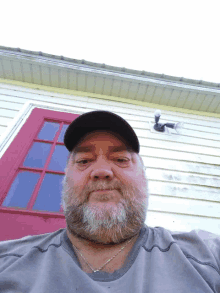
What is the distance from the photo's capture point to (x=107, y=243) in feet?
2.94

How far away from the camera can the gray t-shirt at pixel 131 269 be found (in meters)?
0.63

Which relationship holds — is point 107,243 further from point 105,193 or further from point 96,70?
point 96,70

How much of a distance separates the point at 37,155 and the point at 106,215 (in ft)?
5.04

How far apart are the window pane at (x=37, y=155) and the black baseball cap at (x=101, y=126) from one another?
961 mm

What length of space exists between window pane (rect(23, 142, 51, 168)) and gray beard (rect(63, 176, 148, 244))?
3.75ft

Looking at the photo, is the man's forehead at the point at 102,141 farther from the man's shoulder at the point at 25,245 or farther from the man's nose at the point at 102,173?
the man's shoulder at the point at 25,245

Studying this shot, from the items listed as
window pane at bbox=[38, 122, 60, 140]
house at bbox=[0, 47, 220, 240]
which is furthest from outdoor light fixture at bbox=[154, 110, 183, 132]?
window pane at bbox=[38, 122, 60, 140]

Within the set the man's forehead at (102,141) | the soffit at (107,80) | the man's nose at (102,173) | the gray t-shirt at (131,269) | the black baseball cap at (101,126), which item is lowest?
the gray t-shirt at (131,269)

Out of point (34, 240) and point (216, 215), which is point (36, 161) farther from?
point (216, 215)

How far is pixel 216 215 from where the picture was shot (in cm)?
178

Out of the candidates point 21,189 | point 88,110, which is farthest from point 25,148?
point 88,110

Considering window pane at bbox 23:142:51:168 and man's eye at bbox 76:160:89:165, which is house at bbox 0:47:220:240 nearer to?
window pane at bbox 23:142:51:168

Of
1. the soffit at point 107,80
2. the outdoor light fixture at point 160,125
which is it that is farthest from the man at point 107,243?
the soffit at point 107,80

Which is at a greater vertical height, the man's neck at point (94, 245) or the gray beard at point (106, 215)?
the gray beard at point (106, 215)
